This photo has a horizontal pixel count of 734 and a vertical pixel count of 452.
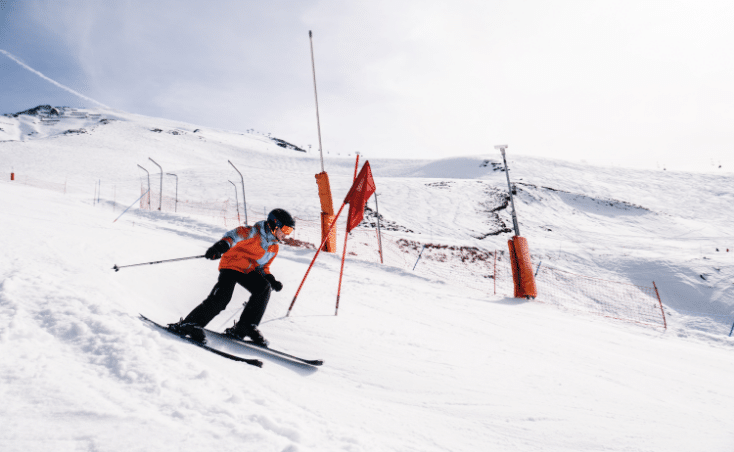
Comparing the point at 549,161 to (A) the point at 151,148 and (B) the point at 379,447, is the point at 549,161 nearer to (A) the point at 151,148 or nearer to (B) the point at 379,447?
(B) the point at 379,447

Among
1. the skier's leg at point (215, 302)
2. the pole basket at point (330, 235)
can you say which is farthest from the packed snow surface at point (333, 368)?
the pole basket at point (330, 235)

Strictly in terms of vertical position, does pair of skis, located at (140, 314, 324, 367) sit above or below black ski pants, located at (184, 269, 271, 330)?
below

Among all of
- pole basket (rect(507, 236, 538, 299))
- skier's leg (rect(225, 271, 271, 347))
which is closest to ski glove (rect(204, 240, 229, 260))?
skier's leg (rect(225, 271, 271, 347))

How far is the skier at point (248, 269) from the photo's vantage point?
11.6 feet

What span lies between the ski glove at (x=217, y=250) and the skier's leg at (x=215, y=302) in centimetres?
28

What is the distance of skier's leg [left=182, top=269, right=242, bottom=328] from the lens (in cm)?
337

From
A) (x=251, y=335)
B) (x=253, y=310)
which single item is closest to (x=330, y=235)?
(x=253, y=310)

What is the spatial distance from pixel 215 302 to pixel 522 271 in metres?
7.46

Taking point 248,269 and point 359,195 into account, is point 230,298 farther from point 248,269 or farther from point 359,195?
point 359,195

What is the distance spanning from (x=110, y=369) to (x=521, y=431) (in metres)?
2.84

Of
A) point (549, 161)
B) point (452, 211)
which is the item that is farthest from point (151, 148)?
point (549, 161)

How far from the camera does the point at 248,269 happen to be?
3799 mm

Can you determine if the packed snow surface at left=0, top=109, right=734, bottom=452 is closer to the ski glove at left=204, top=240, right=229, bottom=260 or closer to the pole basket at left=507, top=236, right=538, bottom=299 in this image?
the pole basket at left=507, top=236, right=538, bottom=299

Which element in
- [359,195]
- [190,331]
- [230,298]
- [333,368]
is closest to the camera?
[190,331]
